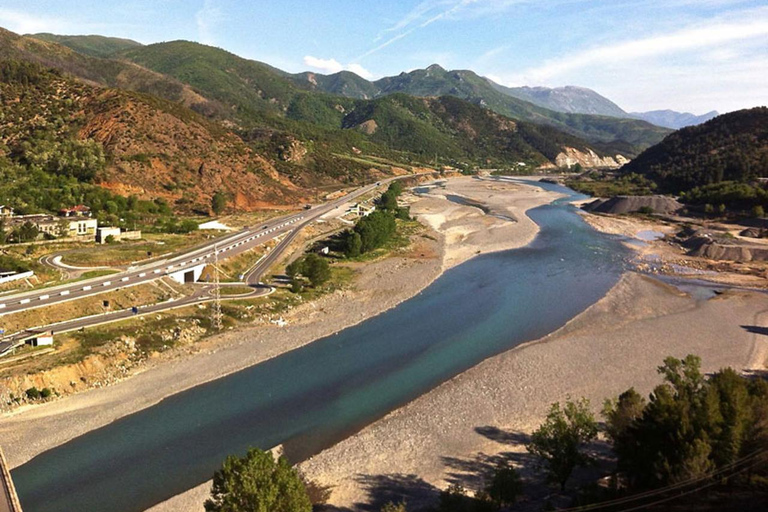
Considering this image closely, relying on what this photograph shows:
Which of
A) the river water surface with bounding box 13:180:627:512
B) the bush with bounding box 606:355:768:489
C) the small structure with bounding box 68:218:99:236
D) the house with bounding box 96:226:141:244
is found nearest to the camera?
the bush with bounding box 606:355:768:489

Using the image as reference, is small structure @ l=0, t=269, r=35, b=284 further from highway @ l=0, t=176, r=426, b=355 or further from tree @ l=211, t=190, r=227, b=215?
tree @ l=211, t=190, r=227, b=215

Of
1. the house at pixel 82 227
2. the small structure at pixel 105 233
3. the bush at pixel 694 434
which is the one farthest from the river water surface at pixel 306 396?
the house at pixel 82 227

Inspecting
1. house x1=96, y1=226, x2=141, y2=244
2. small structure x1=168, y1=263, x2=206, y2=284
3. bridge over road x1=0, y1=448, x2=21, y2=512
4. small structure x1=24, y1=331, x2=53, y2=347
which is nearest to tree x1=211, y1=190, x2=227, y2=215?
house x1=96, y1=226, x2=141, y2=244

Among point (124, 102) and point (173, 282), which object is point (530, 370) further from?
point (124, 102)

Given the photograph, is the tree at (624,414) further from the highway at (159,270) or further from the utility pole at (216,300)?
the highway at (159,270)

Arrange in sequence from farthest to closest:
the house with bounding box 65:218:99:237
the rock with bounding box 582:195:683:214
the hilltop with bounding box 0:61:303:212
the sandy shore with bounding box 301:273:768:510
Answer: the rock with bounding box 582:195:683:214
the hilltop with bounding box 0:61:303:212
the house with bounding box 65:218:99:237
the sandy shore with bounding box 301:273:768:510

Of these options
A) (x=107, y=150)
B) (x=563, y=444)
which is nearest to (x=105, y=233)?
(x=107, y=150)

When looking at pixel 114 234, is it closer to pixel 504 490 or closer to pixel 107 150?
pixel 107 150
